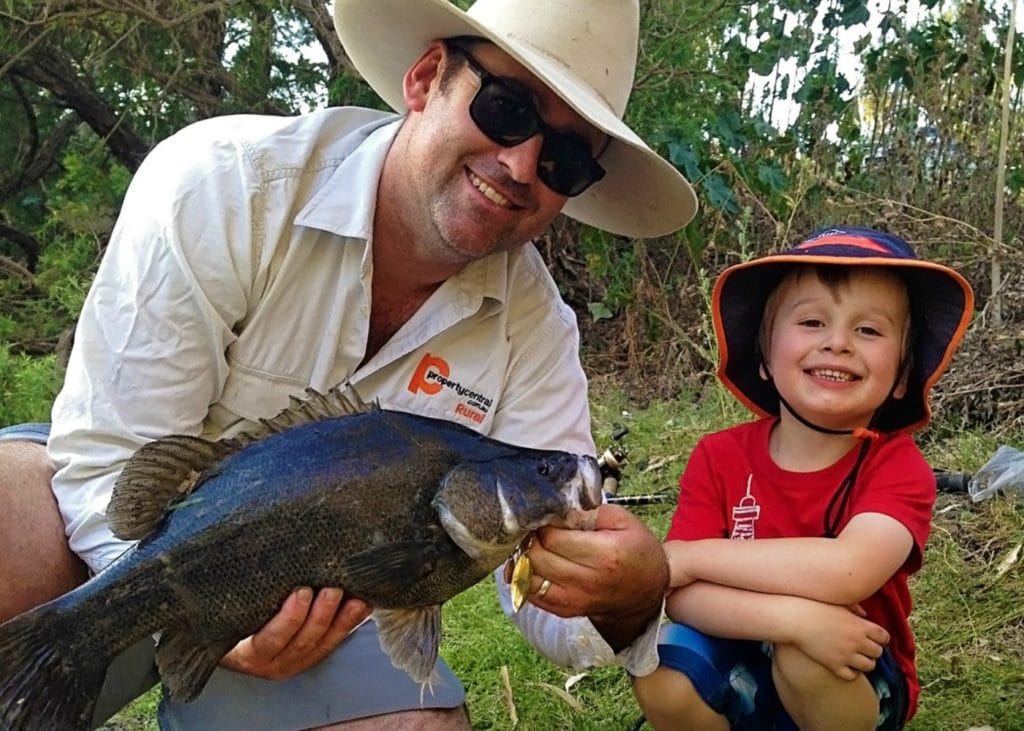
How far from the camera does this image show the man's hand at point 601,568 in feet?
6.27

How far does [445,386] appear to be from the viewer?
258 centimetres

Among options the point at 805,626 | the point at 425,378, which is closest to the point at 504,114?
the point at 425,378

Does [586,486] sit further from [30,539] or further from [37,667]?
[30,539]

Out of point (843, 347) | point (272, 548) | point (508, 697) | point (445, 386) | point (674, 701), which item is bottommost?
point (508, 697)

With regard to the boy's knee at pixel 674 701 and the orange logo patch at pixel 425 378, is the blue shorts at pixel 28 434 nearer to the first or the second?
the orange logo patch at pixel 425 378

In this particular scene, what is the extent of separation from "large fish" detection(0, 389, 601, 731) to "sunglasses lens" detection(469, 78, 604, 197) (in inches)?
33.2

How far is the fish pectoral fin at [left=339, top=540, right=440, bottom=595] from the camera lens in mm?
1788

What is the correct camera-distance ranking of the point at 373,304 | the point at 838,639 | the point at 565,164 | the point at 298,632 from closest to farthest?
the point at 298,632 → the point at 838,639 → the point at 565,164 → the point at 373,304

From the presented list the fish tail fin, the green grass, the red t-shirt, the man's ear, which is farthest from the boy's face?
the fish tail fin

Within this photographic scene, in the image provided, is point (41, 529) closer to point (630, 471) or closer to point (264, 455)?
point (264, 455)

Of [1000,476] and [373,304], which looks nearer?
[373,304]

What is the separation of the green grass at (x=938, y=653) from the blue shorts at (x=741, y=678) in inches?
21.3

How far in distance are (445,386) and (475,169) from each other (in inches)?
21.7

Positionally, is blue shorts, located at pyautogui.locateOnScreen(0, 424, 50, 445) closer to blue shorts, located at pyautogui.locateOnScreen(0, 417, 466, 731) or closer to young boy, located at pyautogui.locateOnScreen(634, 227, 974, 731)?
blue shorts, located at pyautogui.locateOnScreen(0, 417, 466, 731)
